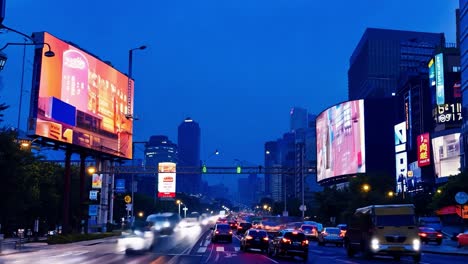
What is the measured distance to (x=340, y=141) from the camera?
12606 cm

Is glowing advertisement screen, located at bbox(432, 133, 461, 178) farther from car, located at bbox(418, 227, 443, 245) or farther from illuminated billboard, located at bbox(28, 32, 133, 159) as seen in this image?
illuminated billboard, located at bbox(28, 32, 133, 159)

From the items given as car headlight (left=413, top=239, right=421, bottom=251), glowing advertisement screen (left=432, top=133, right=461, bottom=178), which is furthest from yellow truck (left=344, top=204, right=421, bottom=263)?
glowing advertisement screen (left=432, top=133, right=461, bottom=178)

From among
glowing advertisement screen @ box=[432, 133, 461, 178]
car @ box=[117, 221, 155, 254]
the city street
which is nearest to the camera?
the city street

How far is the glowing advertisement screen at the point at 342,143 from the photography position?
124 metres

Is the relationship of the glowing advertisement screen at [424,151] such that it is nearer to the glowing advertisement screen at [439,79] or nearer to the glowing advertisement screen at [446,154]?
the glowing advertisement screen at [446,154]

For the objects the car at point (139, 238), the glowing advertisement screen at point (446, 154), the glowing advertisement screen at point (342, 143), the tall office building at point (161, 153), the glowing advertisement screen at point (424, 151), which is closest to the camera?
the car at point (139, 238)

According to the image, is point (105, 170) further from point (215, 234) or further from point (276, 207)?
point (276, 207)

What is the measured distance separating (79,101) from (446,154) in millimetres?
73909

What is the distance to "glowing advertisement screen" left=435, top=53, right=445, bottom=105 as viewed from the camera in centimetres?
11425

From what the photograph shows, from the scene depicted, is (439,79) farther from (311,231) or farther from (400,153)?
(311,231)

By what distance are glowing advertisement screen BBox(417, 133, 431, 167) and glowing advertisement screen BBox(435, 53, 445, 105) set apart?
7.70 metres

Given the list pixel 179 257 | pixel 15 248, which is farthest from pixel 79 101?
pixel 179 257

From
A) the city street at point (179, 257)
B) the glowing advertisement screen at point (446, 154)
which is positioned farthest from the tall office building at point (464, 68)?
the city street at point (179, 257)

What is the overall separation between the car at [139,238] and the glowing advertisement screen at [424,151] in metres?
84.1
